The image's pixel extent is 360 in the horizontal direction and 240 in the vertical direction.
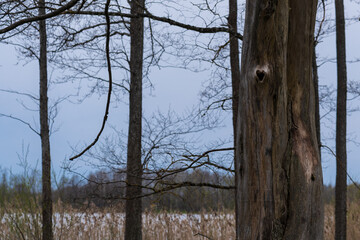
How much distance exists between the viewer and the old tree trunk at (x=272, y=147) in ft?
8.75

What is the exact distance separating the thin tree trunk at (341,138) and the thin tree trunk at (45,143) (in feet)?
16.4

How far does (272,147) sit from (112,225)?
578 centimetres

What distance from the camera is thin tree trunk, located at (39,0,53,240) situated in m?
6.82

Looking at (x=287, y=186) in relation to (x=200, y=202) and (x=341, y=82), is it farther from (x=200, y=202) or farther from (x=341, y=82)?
(x=341, y=82)

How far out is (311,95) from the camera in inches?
121

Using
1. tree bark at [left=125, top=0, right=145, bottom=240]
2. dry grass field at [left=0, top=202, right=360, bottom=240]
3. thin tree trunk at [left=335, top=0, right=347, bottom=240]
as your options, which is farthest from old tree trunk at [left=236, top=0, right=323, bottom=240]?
thin tree trunk at [left=335, top=0, right=347, bottom=240]

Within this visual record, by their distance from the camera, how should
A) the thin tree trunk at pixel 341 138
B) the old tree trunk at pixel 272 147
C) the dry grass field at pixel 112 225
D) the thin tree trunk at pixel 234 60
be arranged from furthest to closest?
the thin tree trunk at pixel 341 138 → the dry grass field at pixel 112 225 → the thin tree trunk at pixel 234 60 → the old tree trunk at pixel 272 147

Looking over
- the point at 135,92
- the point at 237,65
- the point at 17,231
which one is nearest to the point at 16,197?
the point at 17,231

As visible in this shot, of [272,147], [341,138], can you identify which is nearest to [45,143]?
[341,138]

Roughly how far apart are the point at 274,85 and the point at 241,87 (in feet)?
0.83

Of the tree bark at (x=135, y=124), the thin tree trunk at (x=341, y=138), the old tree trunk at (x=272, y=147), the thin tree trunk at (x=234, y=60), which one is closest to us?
the old tree trunk at (x=272, y=147)

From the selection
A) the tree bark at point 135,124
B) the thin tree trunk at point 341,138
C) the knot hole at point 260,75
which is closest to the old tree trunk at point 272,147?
the knot hole at point 260,75

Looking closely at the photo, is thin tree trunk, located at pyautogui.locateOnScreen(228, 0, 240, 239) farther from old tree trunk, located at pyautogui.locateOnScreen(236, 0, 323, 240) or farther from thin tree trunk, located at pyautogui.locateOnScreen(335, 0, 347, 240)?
thin tree trunk, located at pyautogui.locateOnScreen(335, 0, 347, 240)

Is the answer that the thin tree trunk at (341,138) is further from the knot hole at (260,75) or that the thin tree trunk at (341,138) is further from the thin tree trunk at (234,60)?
the knot hole at (260,75)
